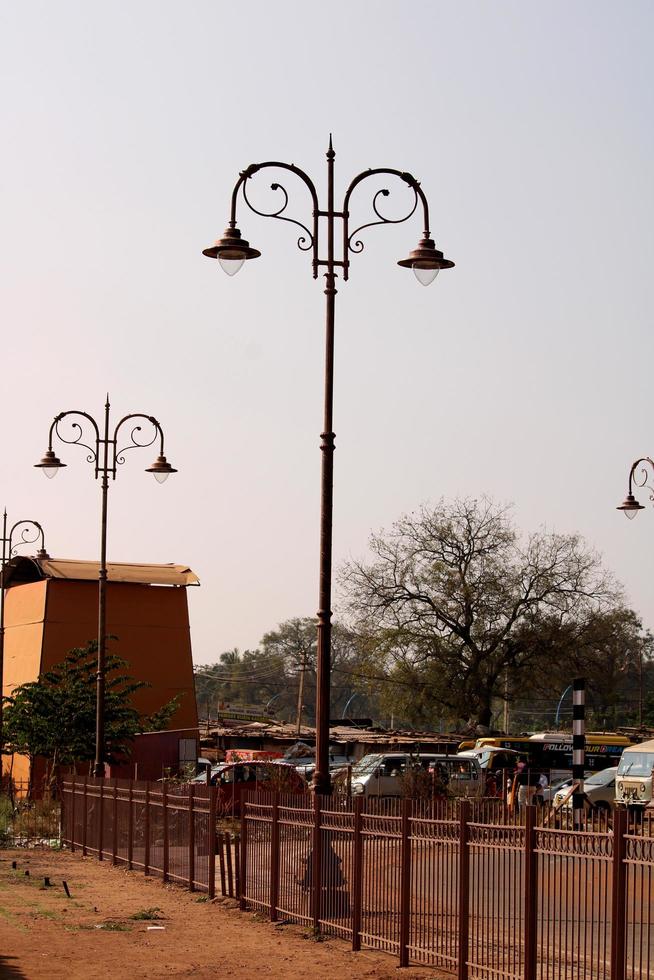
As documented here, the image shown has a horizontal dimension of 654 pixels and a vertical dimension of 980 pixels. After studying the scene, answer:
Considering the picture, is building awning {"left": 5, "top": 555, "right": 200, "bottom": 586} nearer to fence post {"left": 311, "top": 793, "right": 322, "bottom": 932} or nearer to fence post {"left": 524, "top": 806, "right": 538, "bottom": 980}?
fence post {"left": 311, "top": 793, "right": 322, "bottom": 932}

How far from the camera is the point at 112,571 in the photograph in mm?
55781

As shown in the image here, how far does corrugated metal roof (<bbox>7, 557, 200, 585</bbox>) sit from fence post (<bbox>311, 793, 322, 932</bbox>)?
3893cm

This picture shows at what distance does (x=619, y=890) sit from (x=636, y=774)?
33.2 m

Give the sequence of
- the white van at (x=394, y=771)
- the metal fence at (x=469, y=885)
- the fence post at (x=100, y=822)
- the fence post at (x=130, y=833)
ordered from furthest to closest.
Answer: the white van at (x=394, y=771) < the fence post at (x=100, y=822) < the fence post at (x=130, y=833) < the metal fence at (x=469, y=885)

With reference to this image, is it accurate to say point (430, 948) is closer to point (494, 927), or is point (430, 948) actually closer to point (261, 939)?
point (494, 927)

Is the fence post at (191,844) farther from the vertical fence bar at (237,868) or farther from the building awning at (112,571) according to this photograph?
the building awning at (112,571)

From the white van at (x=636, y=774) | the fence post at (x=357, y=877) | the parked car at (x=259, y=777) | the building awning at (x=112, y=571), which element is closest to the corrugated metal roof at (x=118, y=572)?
the building awning at (x=112, y=571)

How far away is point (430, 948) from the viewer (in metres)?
13.2

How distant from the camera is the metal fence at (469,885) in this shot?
1026cm

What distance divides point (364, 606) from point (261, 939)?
63.8 m

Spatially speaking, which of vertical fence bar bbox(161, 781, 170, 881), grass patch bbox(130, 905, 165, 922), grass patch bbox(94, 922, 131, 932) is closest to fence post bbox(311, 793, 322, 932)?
Answer: grass patch bbox(94, 922, 131, 932)

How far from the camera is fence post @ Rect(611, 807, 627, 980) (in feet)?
32.6

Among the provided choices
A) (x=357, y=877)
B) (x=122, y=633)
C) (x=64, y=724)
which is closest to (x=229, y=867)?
(x=357, y=877)

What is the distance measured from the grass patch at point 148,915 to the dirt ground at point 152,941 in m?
0.02
